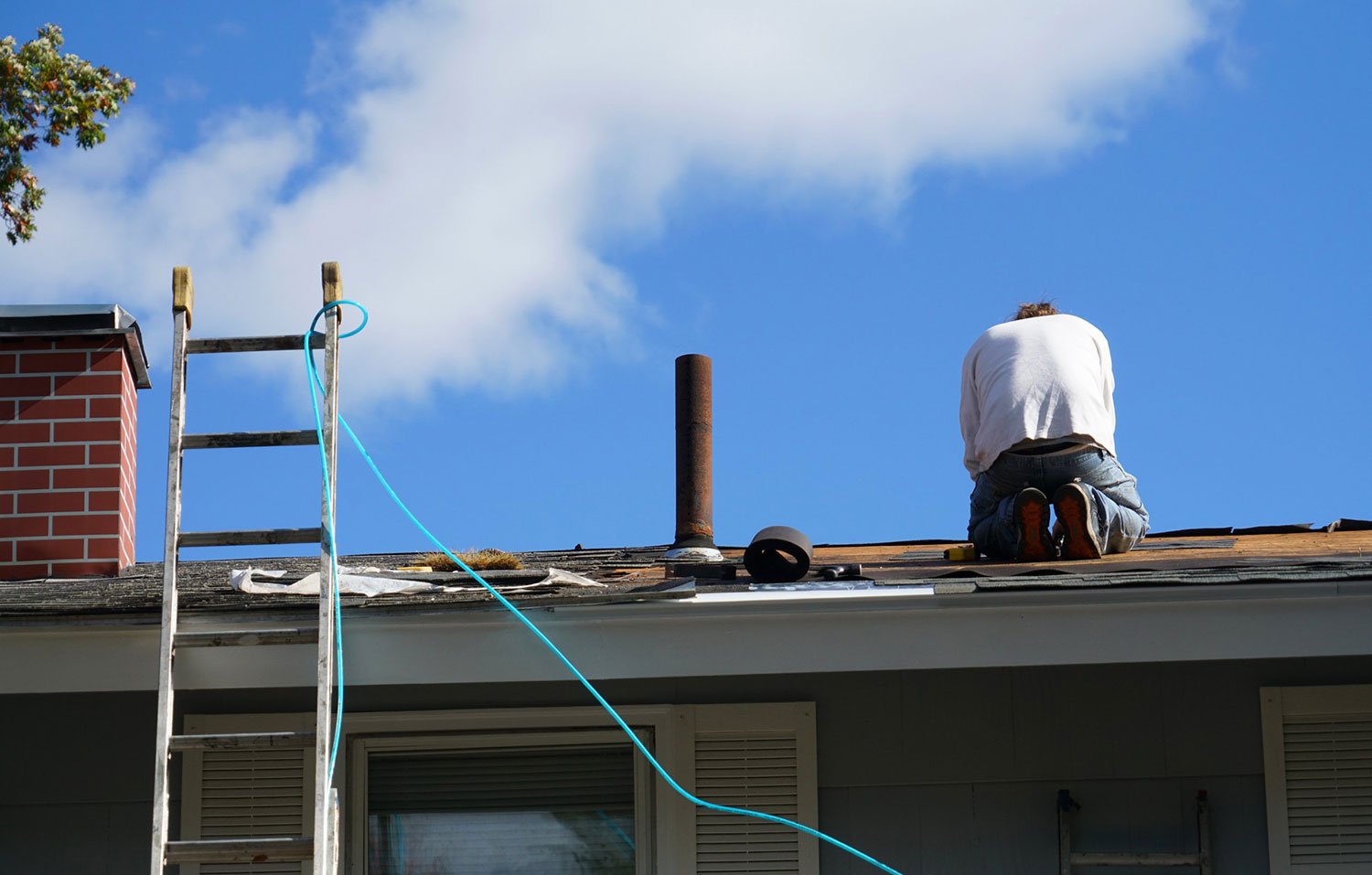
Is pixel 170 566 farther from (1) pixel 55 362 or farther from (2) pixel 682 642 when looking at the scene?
(1) pixel 55 362

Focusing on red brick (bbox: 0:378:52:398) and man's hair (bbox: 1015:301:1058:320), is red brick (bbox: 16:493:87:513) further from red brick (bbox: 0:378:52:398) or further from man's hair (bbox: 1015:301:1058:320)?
man's hair (bbox: 1015:301:1058:320)

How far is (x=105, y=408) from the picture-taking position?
652cm

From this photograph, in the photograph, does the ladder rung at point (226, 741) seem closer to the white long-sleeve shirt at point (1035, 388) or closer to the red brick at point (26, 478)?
the red brick at point (26, 478)

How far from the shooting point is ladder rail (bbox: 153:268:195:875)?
14.2 ft

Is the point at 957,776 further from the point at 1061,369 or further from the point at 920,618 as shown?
the point at 1061,369

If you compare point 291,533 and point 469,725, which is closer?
point 291,533

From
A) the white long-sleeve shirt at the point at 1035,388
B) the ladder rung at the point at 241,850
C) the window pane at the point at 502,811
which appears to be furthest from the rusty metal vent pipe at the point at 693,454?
the ladder rung at the point at 241,850

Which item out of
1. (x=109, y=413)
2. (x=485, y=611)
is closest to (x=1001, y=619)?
(x=485, y=611)

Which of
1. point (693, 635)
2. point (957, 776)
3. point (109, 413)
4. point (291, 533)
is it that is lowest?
point (957, 776)

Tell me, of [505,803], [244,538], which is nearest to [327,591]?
[244,538]

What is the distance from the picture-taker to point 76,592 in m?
5.48

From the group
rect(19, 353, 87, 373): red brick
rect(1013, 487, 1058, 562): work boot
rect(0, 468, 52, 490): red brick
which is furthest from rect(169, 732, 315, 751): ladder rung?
rect(1013, 487, 1058, 562): work boot

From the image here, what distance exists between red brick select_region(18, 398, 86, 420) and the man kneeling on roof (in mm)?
3923

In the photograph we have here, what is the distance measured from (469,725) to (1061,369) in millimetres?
3046
